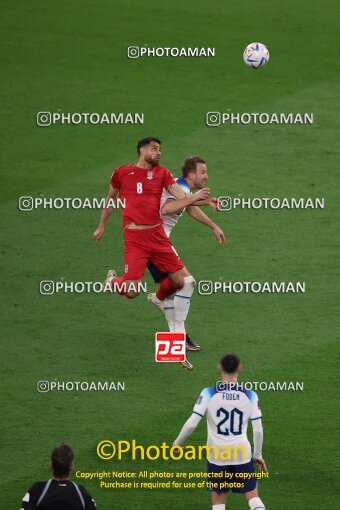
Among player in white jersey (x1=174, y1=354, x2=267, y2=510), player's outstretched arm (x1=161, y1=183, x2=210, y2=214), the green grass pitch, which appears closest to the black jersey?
player in white jersey (x1=174, y1=354, x2=267, y2=510)

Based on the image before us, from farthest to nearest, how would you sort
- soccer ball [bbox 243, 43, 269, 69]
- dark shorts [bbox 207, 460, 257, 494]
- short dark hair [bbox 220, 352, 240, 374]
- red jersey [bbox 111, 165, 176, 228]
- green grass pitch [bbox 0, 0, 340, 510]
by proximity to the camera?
1. soccer ball [bbox 243, 43, 269, 69]
2. red jersey [bbox 111, 165, 176, 228]
3. green grass pitch [bbox 0, 0, 340, 510]
4. dark shorts [bbox 207, 460, 257, 494]
5. short dark hair [bbox 220, 352, 240, 374]

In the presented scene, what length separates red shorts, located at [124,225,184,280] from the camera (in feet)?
48.6

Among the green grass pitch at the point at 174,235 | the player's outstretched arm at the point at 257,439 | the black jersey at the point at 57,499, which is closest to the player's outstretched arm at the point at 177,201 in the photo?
the green grass pitch at the point at 174,235

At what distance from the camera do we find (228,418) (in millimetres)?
11180

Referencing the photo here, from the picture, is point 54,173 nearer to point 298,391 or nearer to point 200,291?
point 200,291

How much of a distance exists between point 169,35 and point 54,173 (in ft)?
16.5

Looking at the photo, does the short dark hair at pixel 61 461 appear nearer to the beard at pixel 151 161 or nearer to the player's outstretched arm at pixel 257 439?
the player's outstretched arm at pixel 257 439

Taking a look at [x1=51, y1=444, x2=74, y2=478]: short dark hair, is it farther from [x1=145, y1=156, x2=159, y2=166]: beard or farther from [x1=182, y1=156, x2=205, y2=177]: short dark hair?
[x1=182, y1=156, x2=205, y2=177]: short dark hair

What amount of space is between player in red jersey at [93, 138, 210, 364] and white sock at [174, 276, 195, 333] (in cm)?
11

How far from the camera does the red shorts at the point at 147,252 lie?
48.6ft

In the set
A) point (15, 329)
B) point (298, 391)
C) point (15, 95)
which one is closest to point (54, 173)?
point (15, 95)

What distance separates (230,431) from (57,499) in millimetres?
1968

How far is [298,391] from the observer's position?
14133 millimetres

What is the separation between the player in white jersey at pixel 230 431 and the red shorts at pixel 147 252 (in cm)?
380
